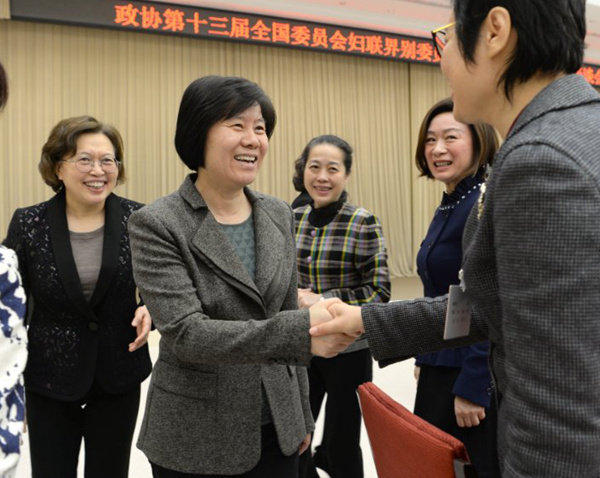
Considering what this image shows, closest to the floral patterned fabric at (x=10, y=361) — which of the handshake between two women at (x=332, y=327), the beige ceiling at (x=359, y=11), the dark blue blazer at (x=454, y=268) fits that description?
the handshake between two women at (x=332, y=327)

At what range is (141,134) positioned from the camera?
576 cm

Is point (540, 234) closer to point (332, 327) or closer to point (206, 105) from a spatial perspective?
point (332, 327)

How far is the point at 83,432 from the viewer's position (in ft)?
6.98

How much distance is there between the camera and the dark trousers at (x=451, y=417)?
1816 mm

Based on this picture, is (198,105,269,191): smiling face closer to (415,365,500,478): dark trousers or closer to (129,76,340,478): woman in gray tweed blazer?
(129,76,340,478): woman in gray tweed blazer

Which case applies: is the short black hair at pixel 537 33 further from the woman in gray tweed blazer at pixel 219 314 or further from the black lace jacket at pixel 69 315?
the black lace jacket at pixel 69 315

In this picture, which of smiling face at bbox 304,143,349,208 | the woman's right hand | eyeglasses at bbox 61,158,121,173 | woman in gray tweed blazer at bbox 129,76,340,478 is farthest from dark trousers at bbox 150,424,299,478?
smiling face at bbox 304,143,349,208

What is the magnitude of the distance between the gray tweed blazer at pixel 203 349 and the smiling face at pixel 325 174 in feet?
4.58

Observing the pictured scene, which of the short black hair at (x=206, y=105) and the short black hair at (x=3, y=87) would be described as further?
the short black hair at (x=206, y=105)

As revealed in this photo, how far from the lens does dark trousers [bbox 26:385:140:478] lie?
6.70ft

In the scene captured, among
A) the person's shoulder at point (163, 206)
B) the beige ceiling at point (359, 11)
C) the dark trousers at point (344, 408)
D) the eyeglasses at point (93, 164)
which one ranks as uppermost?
the beige ceiling at point (359, 11)

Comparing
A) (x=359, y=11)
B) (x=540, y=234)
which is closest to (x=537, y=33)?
(x=540, y=234)

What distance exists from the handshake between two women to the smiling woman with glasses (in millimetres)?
1030

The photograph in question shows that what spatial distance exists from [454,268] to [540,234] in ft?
3.81
